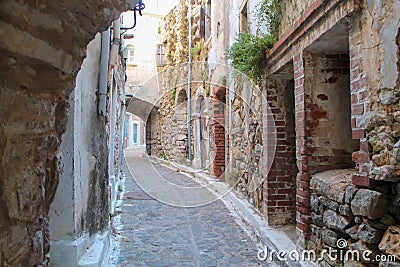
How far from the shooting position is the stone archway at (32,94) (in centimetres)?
112

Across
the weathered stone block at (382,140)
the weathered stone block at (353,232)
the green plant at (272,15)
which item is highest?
the green plant at (272,15)

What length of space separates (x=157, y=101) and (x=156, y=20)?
4.79 metres

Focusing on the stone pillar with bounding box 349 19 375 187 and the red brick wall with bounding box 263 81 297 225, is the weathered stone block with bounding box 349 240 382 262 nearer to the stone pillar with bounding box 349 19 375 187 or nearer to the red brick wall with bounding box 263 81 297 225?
the stone pillar with bounding box 349 19 375 187

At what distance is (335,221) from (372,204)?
0.54 meters

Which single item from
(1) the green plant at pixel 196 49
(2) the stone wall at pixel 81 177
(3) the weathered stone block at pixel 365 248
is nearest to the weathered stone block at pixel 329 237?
(3) the weathered stone block at pixel 365 248

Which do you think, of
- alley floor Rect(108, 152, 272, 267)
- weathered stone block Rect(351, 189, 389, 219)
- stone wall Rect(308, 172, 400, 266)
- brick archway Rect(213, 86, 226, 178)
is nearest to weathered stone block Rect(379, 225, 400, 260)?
stone wall Rect(308, 172, 400, 266)

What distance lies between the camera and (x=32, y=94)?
1201 millimetres

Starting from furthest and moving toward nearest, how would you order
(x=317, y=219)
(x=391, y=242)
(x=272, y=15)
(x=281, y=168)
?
(x=281, y=168) → (x=272, y=15) → (x=317, y=219) → (x=391, y=242)

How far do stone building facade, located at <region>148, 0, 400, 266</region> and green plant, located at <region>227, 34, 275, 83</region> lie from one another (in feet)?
0.66

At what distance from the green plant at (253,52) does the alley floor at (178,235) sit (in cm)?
209

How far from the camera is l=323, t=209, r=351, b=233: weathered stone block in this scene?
7.97 feet

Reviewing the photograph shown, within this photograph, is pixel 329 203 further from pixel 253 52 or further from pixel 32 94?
pixel 253 52

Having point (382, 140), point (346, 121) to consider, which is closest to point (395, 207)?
point (382, 140)

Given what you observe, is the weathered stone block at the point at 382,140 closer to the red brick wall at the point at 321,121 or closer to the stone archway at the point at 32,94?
the red brick wall at the point at 321,121
